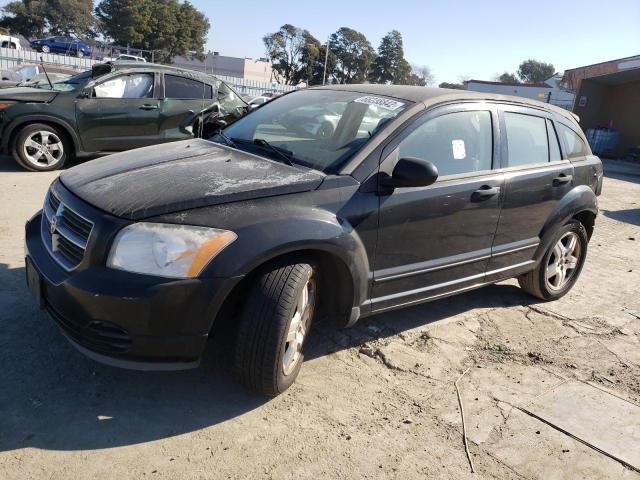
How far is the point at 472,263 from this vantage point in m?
3.57

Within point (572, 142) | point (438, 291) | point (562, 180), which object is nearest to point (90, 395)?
point (438, 291)

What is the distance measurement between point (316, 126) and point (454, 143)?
3.10 feet

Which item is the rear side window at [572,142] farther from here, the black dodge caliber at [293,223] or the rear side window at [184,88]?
the rear side window at [184,88]

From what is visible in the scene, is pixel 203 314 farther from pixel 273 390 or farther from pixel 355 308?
pixel 355 308

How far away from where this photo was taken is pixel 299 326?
9.08 ft

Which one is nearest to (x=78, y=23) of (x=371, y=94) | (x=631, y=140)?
(x=631, y=140)

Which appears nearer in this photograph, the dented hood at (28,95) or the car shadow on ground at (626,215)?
the dented hood at (28,95)

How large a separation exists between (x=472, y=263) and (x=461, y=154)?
2.53 ft

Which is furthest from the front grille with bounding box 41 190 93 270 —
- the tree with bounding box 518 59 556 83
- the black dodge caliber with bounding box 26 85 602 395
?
the tree with bounding box 518 59 556 83

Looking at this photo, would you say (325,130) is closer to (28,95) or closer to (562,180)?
(562,180)

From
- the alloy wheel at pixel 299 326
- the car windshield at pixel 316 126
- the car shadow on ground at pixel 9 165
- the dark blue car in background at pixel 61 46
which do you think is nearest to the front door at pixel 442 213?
the car windshield at pixel 316 126

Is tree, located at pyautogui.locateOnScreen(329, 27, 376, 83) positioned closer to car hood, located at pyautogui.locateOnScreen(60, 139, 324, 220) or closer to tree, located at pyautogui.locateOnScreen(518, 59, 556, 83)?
tree, located at pyautogui.locateOnScreen(518, 59, 556, 83)

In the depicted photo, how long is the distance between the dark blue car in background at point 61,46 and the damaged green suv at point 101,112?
140 feet

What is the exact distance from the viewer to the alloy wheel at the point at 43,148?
724 centimetres
